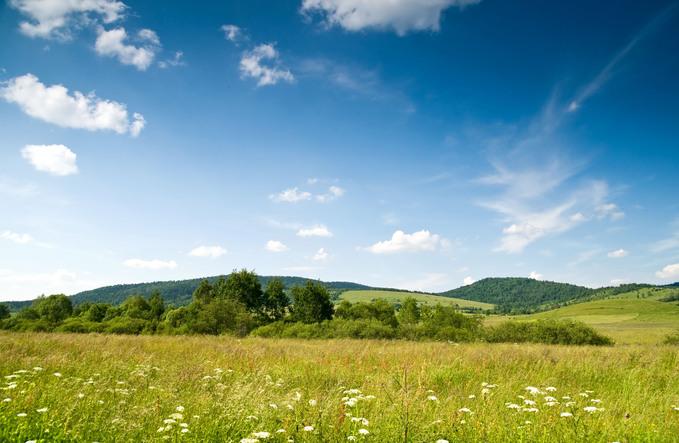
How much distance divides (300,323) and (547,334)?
19.1 metres

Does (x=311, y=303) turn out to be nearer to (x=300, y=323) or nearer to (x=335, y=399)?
(x=300, y=323)

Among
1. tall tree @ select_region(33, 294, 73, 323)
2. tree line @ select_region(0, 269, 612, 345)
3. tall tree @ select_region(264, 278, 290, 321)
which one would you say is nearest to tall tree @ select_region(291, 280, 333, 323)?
tree line @ select_region(0, 269, 612, 345)

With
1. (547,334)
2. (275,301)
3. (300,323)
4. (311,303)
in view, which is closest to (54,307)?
(275,301)

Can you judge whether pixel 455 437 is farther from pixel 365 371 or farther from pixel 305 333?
pixel 305 333

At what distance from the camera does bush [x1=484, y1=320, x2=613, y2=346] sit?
27047 mm

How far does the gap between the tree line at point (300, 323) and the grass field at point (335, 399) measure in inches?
647

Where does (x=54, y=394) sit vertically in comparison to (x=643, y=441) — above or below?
above

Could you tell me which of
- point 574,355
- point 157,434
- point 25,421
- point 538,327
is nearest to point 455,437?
point 157,434

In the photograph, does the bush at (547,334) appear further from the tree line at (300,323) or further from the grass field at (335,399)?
the grass field at (335,399)

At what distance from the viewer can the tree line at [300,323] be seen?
27469 millimetres

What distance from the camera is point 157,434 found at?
421 centimetres

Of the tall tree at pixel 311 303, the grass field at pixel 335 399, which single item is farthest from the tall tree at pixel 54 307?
the grass field at pixel 335 399

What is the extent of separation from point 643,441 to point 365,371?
5897 mm

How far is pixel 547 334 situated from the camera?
2831 cm
